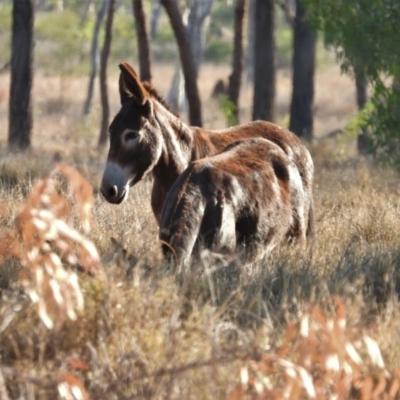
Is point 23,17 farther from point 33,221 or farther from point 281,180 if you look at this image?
point 33,221

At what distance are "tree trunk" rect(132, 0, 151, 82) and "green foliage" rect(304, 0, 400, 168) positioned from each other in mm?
7843

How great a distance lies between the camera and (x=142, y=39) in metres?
17.8

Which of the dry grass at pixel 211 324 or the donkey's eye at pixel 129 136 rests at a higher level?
the donkey's eye at pixel 129 136

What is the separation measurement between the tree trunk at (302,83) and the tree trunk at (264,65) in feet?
7.51

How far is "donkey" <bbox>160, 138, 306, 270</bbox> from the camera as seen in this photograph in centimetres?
695

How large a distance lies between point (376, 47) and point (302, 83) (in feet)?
39.7

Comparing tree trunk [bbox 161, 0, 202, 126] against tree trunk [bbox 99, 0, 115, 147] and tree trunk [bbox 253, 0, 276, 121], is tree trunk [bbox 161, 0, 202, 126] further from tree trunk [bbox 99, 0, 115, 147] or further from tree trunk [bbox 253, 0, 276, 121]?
tree trunk [bbox 99, 0, 115, 147]

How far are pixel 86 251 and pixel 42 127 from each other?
26303 millimetres

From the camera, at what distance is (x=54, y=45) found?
59.3 meters

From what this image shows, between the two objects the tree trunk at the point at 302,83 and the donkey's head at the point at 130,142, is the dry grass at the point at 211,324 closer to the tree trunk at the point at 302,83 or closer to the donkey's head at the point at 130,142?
the donkey's head at the point at 130,142

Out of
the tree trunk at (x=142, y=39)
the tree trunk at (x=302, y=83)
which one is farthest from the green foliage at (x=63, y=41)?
the tree trunk at (x=142, y=39)

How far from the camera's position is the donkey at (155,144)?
8219mm

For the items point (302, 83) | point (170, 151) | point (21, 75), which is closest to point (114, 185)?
point (170, 151)

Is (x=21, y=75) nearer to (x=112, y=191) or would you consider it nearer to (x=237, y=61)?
(x=237, y=61)
